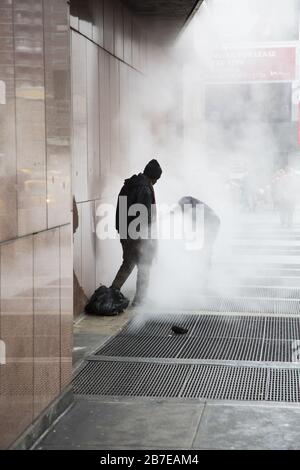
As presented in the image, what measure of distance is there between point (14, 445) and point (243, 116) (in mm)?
16002

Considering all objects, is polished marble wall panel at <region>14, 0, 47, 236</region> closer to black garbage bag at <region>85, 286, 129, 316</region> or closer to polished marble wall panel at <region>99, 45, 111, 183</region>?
A: black garbage bag at <region>85, 286, 129, 316</region>

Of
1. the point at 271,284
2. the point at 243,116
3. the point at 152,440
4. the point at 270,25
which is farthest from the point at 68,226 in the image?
the point at 243,116

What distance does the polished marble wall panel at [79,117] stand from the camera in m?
7.04

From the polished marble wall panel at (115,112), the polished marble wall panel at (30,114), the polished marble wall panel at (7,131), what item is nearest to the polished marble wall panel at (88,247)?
the polished marble wall panel at (115,112)

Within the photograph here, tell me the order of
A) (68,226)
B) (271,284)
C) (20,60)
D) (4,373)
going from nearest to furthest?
(4,373)
(20,60)
(68,226)
(271,284)

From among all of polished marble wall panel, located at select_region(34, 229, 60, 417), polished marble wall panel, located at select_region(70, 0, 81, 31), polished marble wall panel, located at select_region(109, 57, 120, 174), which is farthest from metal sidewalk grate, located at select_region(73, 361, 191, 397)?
polished marble wall panel, located at select_region(109, 57, 120, 174)

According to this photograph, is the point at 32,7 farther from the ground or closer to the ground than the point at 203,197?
farther from the ground

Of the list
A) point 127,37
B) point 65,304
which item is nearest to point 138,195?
point 127,37

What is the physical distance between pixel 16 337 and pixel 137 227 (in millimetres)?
3991

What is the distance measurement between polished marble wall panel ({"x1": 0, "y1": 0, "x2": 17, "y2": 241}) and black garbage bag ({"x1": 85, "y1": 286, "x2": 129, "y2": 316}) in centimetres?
357

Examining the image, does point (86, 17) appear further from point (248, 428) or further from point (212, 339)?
point (248, 428)

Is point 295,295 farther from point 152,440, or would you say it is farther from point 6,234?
point 6,234

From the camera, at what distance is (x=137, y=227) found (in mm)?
7602

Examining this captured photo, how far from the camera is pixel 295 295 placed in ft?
27.3
